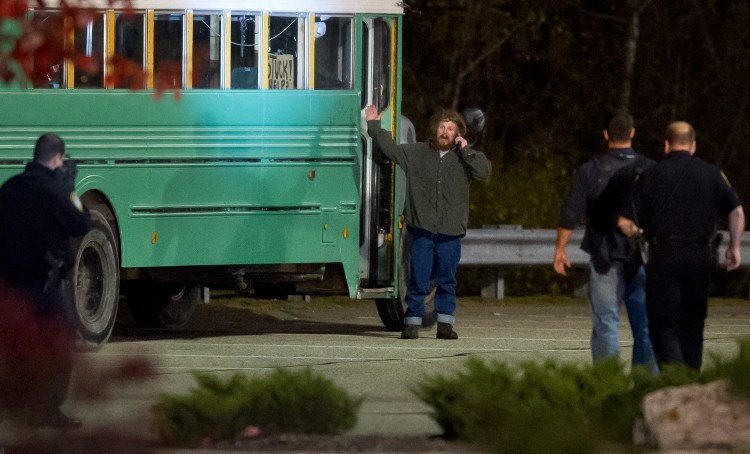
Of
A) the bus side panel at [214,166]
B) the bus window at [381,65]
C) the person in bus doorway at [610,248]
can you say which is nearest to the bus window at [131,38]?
the bus side panel at [214,166]

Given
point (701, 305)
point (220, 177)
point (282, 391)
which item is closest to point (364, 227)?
point (220, 177)

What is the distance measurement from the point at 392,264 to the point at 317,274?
24.4 inches

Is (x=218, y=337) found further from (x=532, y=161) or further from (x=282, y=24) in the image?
(x=532, y=161)

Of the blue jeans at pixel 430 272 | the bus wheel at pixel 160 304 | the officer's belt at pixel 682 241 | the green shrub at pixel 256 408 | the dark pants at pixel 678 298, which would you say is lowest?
the bus wheel at pixel 160 304

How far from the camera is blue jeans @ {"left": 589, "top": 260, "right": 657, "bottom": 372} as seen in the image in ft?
35.5

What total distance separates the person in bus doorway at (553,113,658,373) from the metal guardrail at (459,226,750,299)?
27.3 ft

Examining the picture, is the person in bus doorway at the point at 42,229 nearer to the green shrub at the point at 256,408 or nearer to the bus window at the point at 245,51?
the green shrub at the point at 256,408

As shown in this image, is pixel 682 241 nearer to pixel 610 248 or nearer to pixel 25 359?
pixel 610 248

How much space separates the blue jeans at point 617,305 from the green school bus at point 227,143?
3.82 meters

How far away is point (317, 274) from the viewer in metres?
14.9

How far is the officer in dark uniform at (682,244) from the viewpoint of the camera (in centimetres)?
1016

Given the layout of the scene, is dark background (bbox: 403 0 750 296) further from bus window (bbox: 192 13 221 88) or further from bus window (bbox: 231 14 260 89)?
bus window (bbox: 192 13 221 88)

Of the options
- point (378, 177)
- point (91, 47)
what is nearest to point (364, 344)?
point (378, 177)

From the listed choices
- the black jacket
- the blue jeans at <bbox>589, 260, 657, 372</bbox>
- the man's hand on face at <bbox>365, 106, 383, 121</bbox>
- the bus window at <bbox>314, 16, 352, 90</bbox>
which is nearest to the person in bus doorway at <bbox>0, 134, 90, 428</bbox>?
the black jacket
